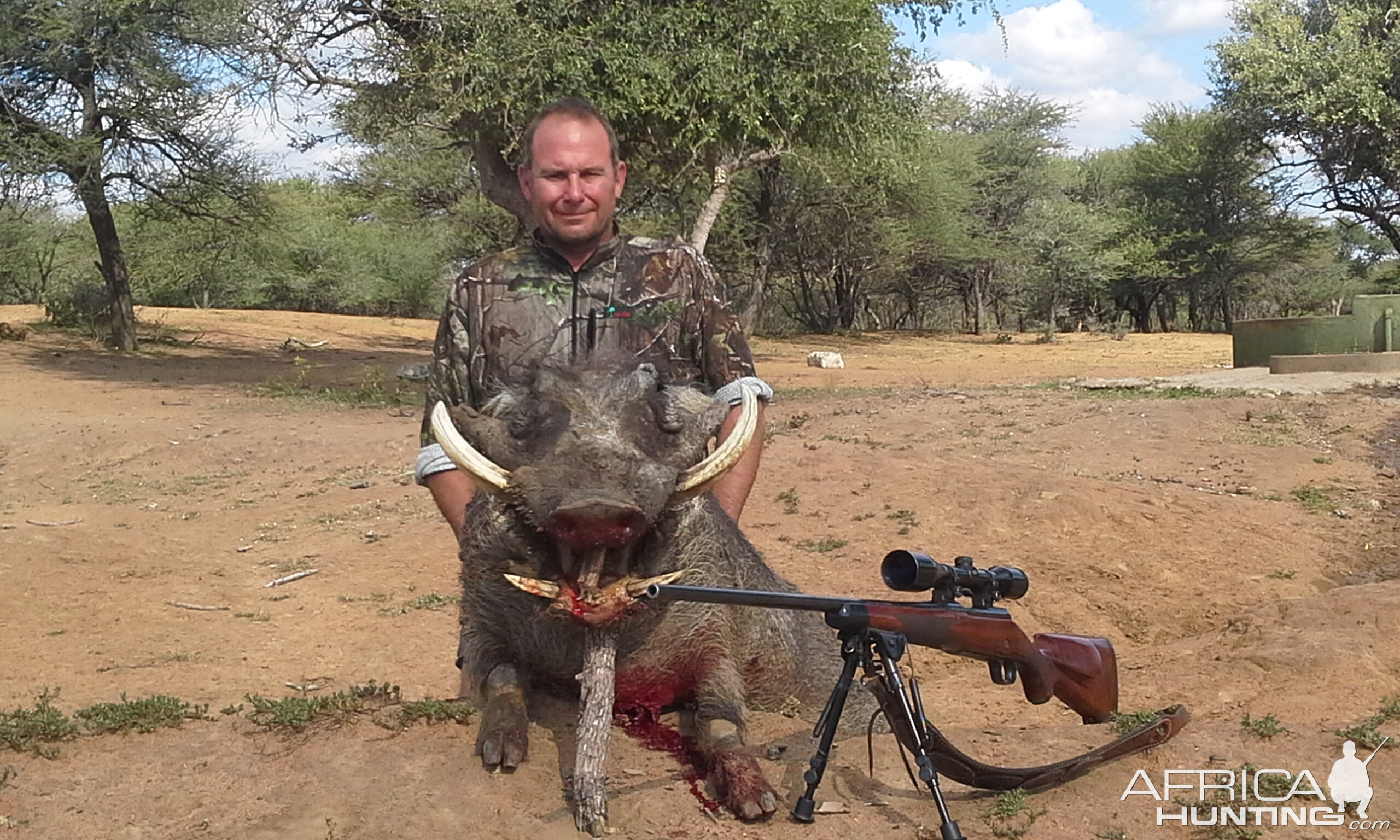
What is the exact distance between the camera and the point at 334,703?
3336 millimetres

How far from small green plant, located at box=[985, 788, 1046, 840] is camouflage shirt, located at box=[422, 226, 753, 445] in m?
1.36

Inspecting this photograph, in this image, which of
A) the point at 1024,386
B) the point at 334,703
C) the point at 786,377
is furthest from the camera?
the point at 786,377

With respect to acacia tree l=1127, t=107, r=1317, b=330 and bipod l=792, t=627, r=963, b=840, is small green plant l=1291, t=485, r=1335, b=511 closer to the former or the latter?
bipod l=792, t=627, r=963, b=840

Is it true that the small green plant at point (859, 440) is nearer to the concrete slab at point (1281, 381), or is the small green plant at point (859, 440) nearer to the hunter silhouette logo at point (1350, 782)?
the concrete slab at point (1281, 381)

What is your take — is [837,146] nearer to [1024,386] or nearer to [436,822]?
[1024,386]

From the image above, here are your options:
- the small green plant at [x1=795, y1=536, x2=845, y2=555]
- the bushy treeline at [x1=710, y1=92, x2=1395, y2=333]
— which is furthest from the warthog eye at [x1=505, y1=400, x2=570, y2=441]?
the bushy treeline at [x1=710, y1=92, x2=1395, y2=333]

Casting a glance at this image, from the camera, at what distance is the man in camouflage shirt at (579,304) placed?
3.29m

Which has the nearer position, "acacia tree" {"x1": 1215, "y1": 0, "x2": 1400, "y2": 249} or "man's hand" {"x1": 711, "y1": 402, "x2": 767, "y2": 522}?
"man's hand" {"x1": 711, "y1": 402, "x2": 767, "y2": 522}

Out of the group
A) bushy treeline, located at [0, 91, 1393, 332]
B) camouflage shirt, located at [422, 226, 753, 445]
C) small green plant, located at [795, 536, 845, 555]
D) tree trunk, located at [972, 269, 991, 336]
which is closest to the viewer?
camouflage shirt, located at [422, 226, 753, 445]

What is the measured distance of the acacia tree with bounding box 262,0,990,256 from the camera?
11406 millimetres

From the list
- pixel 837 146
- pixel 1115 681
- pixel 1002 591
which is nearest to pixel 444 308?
pixel 1002 591

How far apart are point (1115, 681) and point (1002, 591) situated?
0.71m

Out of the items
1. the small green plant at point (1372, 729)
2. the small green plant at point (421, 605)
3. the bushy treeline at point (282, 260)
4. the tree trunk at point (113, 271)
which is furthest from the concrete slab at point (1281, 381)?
the tree trunk at point (113, 271)

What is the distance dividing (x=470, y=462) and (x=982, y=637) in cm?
130
